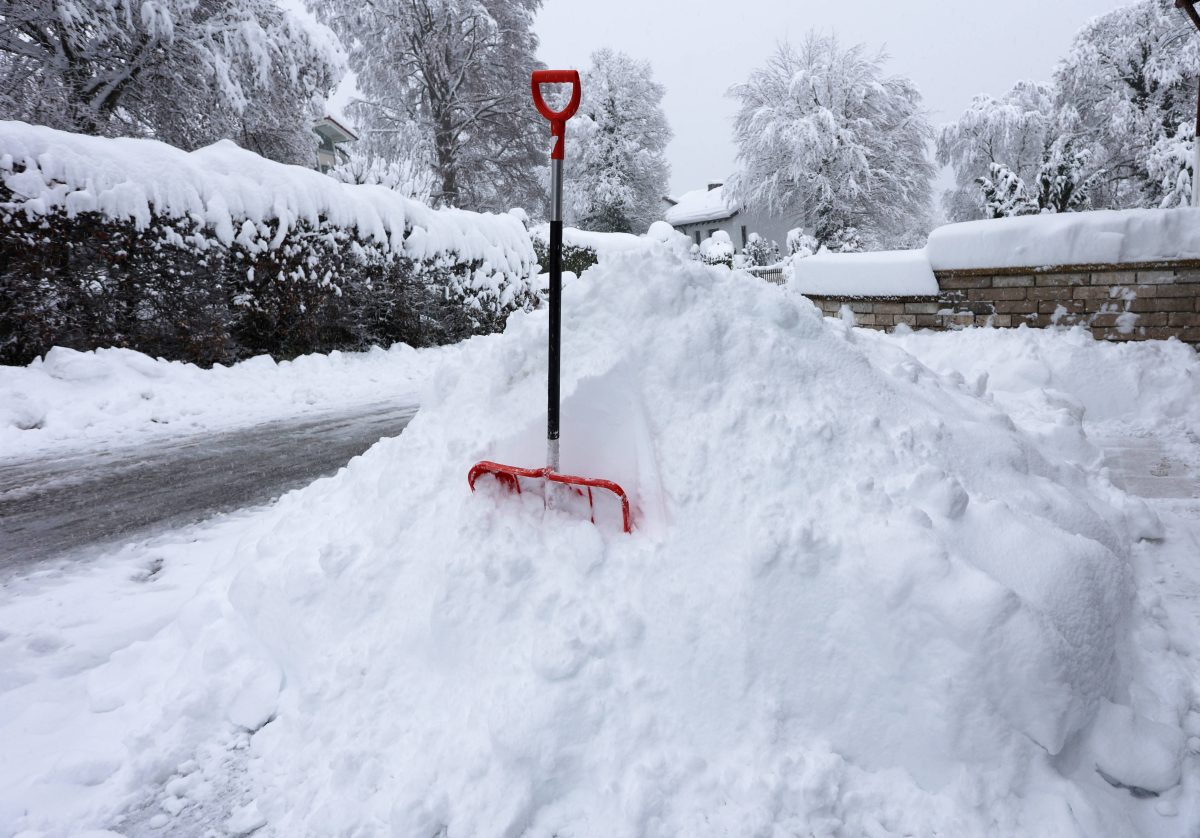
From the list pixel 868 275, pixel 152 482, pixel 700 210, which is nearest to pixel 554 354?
pixel 152 482

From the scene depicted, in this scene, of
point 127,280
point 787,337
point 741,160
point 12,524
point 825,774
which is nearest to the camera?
point 825,774

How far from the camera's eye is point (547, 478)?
2.16 metres

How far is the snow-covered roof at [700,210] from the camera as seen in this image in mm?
38344

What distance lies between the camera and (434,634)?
1.94 m

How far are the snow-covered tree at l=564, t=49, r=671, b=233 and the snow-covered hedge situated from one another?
922 inches

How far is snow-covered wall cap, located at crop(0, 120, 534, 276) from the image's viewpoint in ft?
18.5

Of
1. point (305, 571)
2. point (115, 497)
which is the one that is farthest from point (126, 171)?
point (305, 571)

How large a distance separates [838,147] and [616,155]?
11.4 meters

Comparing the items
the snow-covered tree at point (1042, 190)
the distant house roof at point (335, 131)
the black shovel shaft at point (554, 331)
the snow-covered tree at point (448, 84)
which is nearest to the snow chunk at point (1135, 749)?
the black shovel shaft at point (554, 331)

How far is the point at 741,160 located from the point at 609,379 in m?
27.7

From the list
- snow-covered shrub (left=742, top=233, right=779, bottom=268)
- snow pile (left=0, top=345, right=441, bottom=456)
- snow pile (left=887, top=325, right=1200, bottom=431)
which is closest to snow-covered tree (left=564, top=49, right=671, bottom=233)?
snow-covered shrub (left=742, top=233, right=779, bottom=268)

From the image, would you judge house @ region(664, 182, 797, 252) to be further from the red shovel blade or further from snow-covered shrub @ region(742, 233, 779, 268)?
the red shovel blade

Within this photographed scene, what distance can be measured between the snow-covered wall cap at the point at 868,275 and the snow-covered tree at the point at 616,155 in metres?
26.3

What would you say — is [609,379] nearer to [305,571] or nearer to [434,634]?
[434,634]
